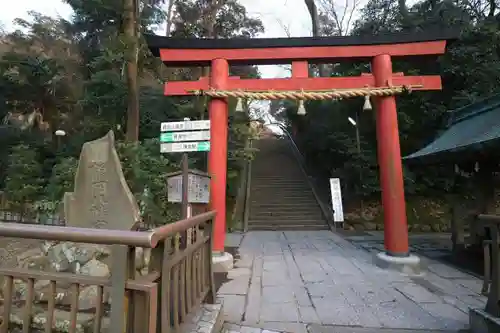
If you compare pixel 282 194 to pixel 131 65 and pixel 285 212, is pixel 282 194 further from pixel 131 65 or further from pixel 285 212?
pixel 131 65

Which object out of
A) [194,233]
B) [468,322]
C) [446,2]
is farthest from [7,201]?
[446,2]

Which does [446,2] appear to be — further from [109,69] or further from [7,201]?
[7,201]

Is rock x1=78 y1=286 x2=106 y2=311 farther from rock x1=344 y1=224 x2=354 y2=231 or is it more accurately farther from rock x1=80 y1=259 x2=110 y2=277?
rock x1=344 y1=224 x2=354 y2=231

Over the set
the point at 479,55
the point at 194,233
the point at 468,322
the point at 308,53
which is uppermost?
the point at 479,55

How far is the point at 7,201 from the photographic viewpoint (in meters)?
11.6

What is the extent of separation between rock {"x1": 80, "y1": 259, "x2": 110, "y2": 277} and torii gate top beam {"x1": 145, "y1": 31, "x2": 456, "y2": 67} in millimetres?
3959

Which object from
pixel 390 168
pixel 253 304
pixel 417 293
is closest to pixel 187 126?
pixel 253 304

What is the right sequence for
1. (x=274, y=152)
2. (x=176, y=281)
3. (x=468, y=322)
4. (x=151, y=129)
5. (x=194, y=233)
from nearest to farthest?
(x=176, y=281)
(x=194, y=233)
(x=468, y=322)
(x=151, y=129)
(x=274, y=152)

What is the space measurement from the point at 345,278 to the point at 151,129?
425 inches

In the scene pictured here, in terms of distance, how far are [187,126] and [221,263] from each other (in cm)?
250

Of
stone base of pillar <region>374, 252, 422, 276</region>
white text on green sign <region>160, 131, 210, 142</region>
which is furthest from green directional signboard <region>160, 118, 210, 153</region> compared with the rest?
stone base of pillar <region>374, 252, 422, 276</region>

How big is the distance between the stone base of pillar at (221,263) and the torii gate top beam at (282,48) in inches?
147

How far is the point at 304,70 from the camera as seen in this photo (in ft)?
19.5

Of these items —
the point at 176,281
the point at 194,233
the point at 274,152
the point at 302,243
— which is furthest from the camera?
the point at 274,152
